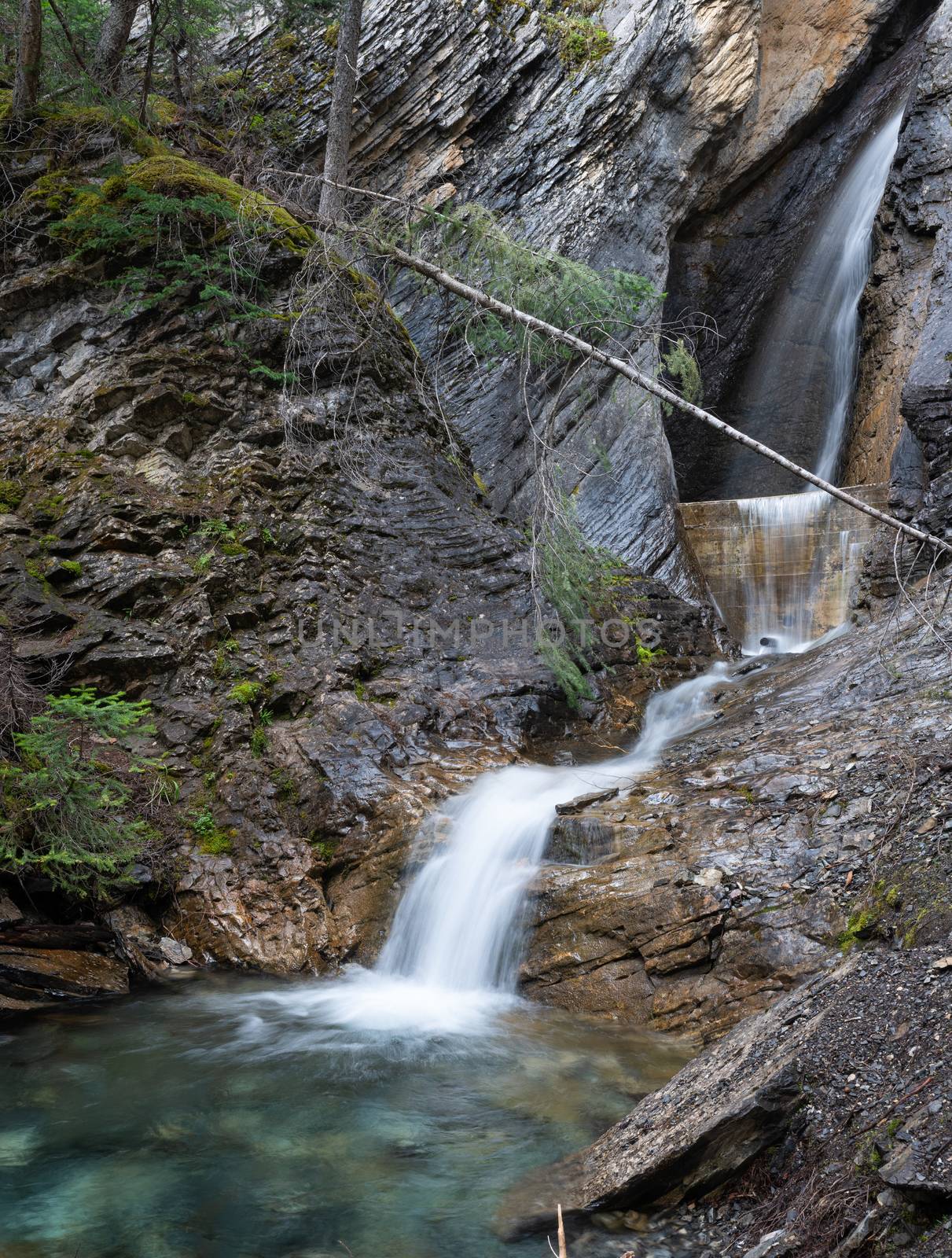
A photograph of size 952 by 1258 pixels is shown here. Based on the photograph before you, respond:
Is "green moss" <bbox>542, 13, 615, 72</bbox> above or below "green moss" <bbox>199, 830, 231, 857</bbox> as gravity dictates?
above

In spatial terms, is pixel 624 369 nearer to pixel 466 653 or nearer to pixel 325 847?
pixel 466 653

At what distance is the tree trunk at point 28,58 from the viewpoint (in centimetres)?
991

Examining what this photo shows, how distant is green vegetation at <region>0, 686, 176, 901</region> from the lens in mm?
6062

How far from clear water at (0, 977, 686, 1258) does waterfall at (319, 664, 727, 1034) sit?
0.80ft

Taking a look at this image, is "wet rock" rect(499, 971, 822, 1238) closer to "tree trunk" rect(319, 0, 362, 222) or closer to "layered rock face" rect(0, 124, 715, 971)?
"layered rock face" rect(0, 124, 715, 971)

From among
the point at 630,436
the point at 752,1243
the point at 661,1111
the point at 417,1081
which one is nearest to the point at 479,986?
the point at 417,1081

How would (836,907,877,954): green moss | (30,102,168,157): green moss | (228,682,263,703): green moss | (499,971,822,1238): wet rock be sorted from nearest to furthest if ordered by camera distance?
1. (499,971,822,1238): wet rock
2. (836,907,877,954): green moss
3. (228,682,263,703): green moss
4. (30,102,168,157): green moss

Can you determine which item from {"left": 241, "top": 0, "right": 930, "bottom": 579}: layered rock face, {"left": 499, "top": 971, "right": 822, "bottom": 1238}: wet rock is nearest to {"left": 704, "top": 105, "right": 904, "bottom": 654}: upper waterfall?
{"left": 241, "top": 0, "right": 930, "bottom": 579}: layered rock face

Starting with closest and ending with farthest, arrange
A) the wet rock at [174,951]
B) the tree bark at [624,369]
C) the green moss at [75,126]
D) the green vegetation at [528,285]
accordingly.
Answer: the tree bark at [624,369], the wet rock at [174,951], the green vegetation at [528,285], the green moss at [75,126]

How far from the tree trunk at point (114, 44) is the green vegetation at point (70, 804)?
27.9 ft

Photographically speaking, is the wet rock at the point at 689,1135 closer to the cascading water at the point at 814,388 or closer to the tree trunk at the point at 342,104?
the cascading water at the point at 814,388

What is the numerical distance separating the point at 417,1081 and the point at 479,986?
1224 mm

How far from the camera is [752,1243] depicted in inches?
122

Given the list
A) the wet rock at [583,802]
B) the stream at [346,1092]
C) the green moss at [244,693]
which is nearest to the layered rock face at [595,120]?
the green moss at [244,693]
